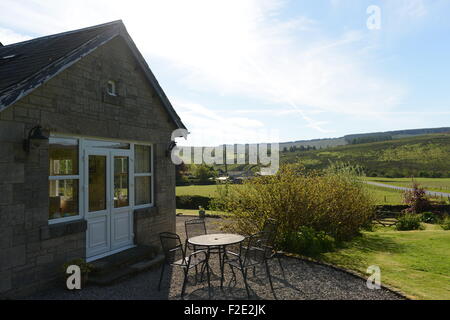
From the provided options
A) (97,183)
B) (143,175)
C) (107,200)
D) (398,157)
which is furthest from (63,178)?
(398,157)

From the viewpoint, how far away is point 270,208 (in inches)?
393

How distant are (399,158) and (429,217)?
76.7 metres

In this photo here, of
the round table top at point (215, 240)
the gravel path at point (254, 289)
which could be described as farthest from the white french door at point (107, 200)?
the round table top at point (215, 240)

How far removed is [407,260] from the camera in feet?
29.4

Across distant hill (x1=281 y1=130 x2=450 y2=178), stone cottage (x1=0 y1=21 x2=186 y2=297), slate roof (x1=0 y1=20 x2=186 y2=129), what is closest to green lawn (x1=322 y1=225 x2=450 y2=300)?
stone cottage (x1=0 y1=21 x2=186 y2=297)

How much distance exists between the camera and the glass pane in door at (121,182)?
8.29 metres

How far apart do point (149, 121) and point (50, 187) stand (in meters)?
3.44

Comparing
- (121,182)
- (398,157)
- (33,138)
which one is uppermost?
(398,157)

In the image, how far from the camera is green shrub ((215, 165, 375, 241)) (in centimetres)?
993

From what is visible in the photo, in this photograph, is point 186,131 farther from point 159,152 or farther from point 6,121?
point 6,121

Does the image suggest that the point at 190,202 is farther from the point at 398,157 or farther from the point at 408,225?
the point at 398,157

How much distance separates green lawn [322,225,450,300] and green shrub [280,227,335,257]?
30cm

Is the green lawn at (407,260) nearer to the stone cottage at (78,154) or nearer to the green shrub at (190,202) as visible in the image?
the stone cottage at (78,154)

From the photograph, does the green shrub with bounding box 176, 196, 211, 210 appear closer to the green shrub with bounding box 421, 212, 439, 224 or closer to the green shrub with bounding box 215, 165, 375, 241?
the green shrub with bounding box 215, 165, 375, 241
